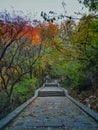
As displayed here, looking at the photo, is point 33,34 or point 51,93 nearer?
point 33,34

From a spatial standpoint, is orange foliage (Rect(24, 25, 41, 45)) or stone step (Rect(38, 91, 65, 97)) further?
stone step (Rect(38, 91, 65, 97))

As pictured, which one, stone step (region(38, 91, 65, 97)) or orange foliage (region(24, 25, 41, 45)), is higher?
orange foliage (region(24, 25, 41, 45))

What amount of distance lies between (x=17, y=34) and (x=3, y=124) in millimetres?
12668

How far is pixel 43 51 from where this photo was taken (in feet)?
97.4

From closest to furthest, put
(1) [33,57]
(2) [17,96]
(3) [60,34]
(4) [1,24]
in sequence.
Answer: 1. (4) [1,24]
2. (2) [17,96]
3. (3) [60,34]
4. (1) [33,57]

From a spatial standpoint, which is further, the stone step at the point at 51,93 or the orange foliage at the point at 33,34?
the stone step at the point at 51,93

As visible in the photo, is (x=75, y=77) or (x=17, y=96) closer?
(x=17, y=96)

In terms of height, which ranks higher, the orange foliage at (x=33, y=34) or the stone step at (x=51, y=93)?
the orange foliage at (x=33, y=34)

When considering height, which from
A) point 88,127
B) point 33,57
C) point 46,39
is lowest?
point 88,127

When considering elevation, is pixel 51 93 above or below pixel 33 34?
below

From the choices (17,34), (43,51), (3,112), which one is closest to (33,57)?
(43,51)

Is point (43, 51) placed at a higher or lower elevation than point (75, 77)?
higher

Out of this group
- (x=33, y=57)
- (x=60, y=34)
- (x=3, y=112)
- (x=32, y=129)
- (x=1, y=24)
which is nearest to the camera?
(x=32, y=129)

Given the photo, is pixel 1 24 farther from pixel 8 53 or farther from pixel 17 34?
pixel 8 53
